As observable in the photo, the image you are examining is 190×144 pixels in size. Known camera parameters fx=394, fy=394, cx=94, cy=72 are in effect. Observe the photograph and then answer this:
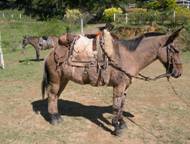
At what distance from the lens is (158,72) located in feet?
42.8

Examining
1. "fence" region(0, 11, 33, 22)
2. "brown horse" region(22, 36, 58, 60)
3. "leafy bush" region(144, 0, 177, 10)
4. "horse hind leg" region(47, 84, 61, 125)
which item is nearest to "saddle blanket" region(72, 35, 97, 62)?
"horse hind leg" region(47, 84, 61, 125)

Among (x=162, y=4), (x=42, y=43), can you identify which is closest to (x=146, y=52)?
(x=42, y=43)

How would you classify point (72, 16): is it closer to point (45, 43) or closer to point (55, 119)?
point (45, 43)

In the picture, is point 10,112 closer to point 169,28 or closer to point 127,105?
point 127,105

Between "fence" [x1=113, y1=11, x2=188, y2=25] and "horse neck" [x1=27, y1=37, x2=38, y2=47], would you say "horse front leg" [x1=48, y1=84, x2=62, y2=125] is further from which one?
"fence" [x1=113, y1=11, x2=188, y2=25]

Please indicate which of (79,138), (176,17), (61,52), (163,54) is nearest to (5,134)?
(79,138)

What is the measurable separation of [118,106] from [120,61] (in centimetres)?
78

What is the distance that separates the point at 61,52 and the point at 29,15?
34675mm

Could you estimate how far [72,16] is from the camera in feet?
109

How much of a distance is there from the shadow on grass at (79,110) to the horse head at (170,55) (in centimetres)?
172

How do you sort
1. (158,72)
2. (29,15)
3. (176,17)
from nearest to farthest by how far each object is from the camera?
1. (158,72)
2. (176,17)
3. (29,15)

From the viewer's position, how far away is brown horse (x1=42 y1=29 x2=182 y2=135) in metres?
6.48

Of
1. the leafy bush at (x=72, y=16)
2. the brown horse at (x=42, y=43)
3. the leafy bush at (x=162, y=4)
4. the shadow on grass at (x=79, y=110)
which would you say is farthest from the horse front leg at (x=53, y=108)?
the leafy bush at (x=162, y=4)

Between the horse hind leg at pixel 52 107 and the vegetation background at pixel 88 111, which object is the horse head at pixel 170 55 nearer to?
the vegetation background at pixel 88 111
